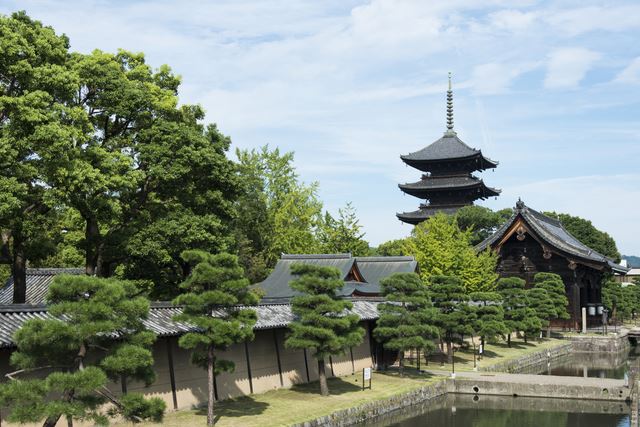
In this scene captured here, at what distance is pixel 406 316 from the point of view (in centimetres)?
3225

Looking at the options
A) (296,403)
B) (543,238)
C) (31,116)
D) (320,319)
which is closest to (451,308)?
(320,319)

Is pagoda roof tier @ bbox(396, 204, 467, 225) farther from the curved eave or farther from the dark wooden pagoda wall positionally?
the dark wooden pagoda wall

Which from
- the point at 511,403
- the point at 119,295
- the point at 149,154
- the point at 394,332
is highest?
the point at 149,154

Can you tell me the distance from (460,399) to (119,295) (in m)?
21.2

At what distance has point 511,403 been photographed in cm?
3225

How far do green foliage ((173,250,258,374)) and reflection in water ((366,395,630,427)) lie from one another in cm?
793

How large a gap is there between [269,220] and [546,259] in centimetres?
2765

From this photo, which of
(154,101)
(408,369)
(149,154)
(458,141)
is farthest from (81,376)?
(458,141)

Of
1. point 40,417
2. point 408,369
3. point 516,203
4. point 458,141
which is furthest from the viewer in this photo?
point 458,141

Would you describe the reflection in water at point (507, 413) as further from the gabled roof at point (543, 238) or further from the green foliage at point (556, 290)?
the gabled roof at point (543, 238)

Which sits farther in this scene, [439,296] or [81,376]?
[439,296]

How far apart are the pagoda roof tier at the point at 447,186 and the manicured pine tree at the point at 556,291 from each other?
2092cm

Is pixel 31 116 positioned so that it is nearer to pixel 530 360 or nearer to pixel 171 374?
pixel 171 374

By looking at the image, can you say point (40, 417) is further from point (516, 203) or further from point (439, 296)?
point (516, 203)
